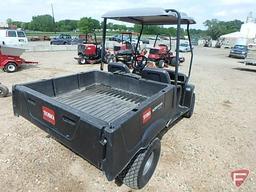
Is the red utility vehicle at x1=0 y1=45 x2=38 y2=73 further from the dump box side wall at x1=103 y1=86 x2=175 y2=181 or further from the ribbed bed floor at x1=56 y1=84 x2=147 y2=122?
the dump box side wall at x1=103 y1=86 x2=175 y2=181

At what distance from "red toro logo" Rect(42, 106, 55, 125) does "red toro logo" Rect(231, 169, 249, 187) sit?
261cm

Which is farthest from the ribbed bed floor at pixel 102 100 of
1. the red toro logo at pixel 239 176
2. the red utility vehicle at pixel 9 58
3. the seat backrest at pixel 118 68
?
the red utility vehicle at pixel 9 58

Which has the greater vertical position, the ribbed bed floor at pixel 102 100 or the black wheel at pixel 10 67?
the ribbed bed floor at pixel 102 100

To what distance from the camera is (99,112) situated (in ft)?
11.3

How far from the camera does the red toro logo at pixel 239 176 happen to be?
3082 mm

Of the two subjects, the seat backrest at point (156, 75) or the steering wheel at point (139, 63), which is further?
the steering wheel at point (139, 63)

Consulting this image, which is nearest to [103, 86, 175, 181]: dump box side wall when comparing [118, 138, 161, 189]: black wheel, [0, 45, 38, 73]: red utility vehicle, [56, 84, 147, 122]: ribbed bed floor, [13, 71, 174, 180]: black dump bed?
[13, 71, 174, 180]: black dump bed

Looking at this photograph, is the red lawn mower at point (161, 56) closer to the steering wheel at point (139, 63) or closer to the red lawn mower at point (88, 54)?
the red lawn mower at point (88, 54)

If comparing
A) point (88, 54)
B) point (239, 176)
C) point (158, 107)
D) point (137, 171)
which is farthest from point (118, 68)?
point (88, 54)

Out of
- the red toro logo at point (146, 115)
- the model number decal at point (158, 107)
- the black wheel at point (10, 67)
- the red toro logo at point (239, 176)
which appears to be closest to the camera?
the red toro logo at point (146, 115)

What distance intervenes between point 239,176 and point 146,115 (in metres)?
1.82

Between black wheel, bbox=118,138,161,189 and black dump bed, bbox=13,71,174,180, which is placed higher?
black dump bed, bbox=13,71,174,180

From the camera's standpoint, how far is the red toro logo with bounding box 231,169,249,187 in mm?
3082

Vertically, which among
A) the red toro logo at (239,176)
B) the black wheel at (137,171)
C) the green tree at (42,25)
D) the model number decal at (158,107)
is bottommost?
the red toro logo at (239,176)
